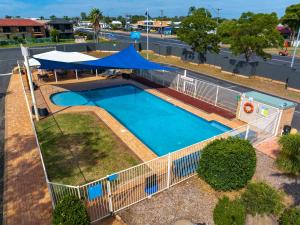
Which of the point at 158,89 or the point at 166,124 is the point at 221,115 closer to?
the point at 166,124

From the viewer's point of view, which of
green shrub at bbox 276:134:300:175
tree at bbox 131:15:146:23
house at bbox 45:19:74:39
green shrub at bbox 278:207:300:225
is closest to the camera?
green shrub at bbox 278:207:300:225

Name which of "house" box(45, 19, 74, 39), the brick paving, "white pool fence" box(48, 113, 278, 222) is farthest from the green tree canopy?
"white pool fence" box(48, 113, 278, 222)

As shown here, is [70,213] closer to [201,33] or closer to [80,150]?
[80,150]

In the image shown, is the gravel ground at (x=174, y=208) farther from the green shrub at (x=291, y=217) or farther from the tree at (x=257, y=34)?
the tree at (x=257, y=34)

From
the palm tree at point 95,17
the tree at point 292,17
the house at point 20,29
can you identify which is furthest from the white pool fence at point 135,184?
the house at point 20,29

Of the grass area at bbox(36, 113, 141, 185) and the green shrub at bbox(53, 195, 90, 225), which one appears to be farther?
the grass area at bbox(36, 113, 141, 185)

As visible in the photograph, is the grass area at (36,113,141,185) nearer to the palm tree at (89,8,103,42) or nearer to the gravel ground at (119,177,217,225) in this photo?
the gravel ground at (119,177,217,225)

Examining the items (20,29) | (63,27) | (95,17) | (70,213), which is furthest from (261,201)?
(20,29)
